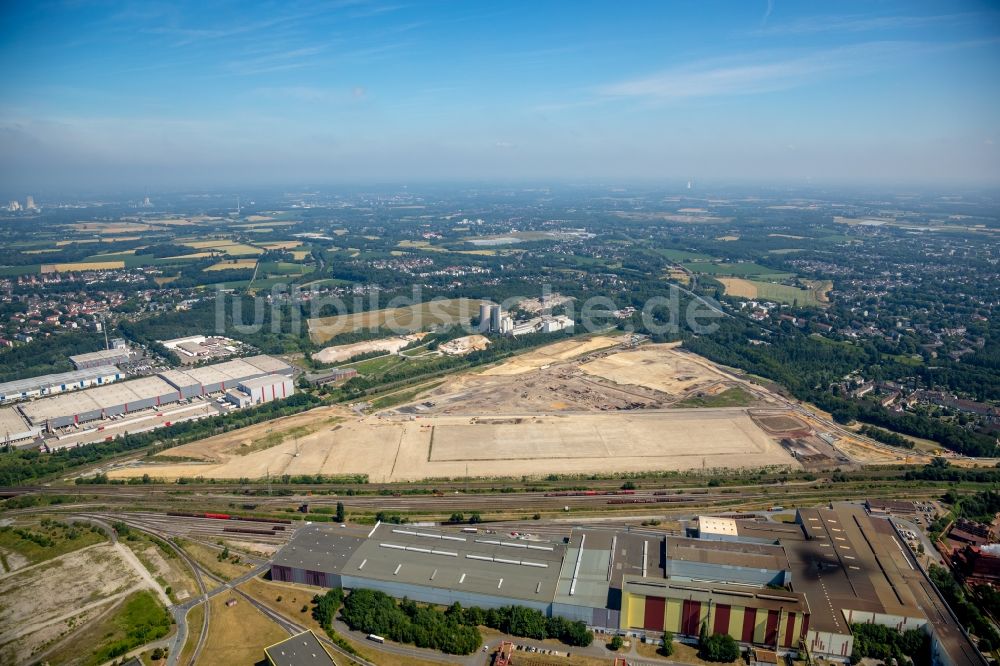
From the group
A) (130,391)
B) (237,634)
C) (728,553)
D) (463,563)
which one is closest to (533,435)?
(463,563)

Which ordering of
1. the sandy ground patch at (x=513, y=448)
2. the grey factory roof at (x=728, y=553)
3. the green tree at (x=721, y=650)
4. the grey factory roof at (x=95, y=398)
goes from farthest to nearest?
1. the grey factory roof at (x=95, y=398)
2. the sandy ground patch at (x=513, y=448)
3. the grey factory roof at (x=728, y=553)
4. the green tree at (x=721, y=650)

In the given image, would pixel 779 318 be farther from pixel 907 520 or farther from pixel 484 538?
pixel 484 538

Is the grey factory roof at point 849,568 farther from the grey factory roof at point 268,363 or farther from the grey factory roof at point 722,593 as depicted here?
the grey factory roof at point 268,363

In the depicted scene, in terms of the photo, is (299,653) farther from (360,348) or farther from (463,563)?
(360,348)

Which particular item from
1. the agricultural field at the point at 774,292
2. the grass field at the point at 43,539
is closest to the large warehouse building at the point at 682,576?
the grass field at the point at 43,539

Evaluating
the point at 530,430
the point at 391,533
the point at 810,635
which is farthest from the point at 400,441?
the point at 810,635

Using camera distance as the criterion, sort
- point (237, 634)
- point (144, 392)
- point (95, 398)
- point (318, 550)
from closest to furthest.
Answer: point (237, 634) < point (318, 550) < point (95, 398) < point (144, 392)

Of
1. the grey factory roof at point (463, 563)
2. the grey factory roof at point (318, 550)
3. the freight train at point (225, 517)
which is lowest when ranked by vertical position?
the freight train at point (225, 517)
